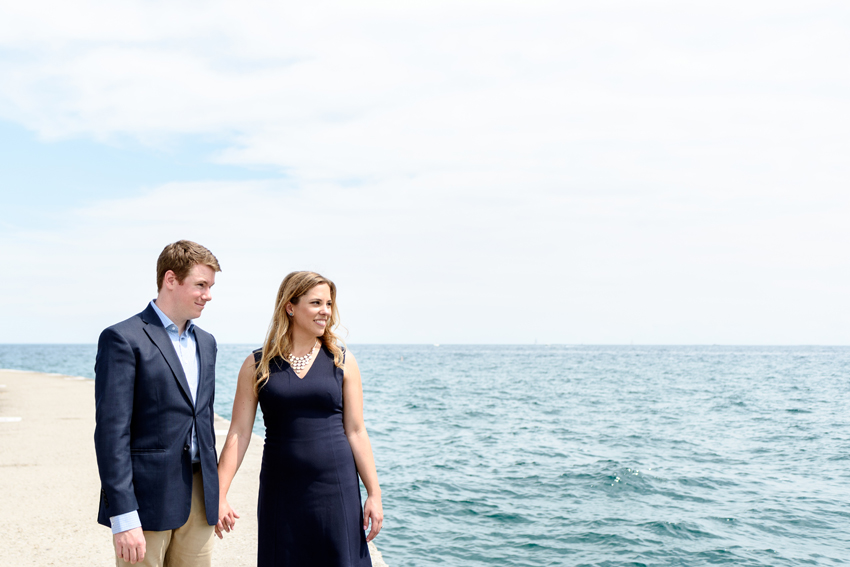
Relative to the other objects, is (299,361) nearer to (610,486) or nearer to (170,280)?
(170,280)

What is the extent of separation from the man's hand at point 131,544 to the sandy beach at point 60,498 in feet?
8.06

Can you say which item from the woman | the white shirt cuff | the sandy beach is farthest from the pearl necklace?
the sandy beach

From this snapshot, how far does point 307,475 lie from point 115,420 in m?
1.00

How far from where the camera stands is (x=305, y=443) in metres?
3.43

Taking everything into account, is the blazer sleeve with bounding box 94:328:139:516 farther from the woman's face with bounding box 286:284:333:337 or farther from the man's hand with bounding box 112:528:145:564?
the woman's face with bounding box 286:284:333:337

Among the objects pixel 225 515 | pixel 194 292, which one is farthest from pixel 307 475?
pixel 194 292

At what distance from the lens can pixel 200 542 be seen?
3.29 meters

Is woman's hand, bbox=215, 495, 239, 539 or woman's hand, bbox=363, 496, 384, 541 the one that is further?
woman's hand, bbox=363, 496, 384, 541

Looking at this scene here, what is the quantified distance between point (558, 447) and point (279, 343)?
15.5 m

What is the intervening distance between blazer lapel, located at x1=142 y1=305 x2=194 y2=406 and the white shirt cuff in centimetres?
54

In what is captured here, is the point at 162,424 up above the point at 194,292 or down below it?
below

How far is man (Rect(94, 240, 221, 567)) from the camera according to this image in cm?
291

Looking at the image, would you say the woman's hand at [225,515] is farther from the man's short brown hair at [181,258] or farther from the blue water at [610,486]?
the blue water at [610,486]

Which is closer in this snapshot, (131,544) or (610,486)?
(131,544)
